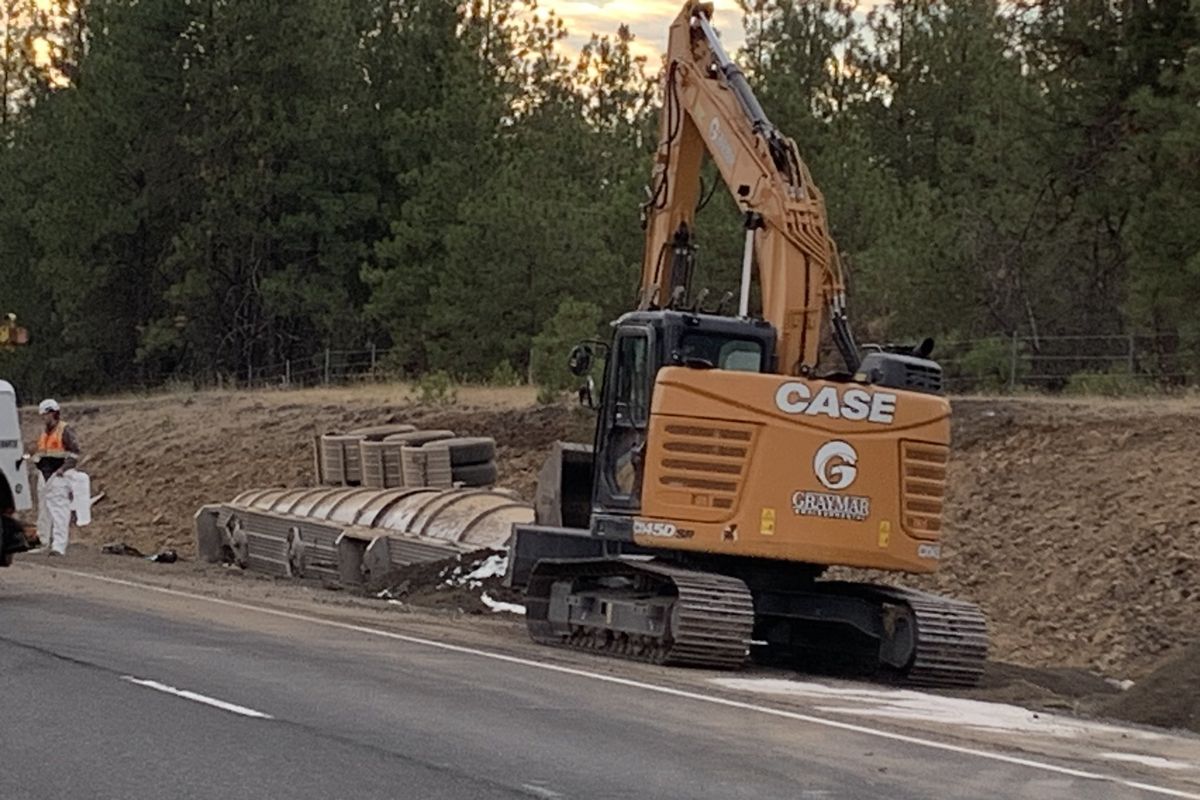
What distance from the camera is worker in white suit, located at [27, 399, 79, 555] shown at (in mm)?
27641

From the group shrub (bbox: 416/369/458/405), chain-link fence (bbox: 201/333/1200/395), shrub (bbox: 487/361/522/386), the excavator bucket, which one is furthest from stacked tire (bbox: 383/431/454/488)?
shrub (bbox: 487/361/522/386)

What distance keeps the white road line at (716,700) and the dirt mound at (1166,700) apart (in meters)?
2.98

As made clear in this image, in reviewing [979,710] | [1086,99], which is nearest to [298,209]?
[1086,99]

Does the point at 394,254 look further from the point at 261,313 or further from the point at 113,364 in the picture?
the point at 113,364

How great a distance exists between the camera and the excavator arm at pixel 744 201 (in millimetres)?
18109

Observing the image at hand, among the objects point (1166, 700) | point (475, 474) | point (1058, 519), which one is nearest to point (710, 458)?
point (1166, 700)

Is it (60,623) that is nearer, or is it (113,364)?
(60,623)

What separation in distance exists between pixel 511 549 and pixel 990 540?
318 inches

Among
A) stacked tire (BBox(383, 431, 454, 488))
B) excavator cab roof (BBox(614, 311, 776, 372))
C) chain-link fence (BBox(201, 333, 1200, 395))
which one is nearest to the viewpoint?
excavator cab roof (BBox(614, 311, 776, 372))

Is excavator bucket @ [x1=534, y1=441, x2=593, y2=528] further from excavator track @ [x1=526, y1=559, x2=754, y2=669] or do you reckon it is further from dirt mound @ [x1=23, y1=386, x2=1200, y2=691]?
dirt mound @ [x1=23, y1=386, x2=1200, y2=691]

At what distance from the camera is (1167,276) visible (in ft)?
108

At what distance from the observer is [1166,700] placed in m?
15.4

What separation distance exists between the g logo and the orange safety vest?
44.7ft

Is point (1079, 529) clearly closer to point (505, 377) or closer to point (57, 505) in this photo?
point (57, 505)
